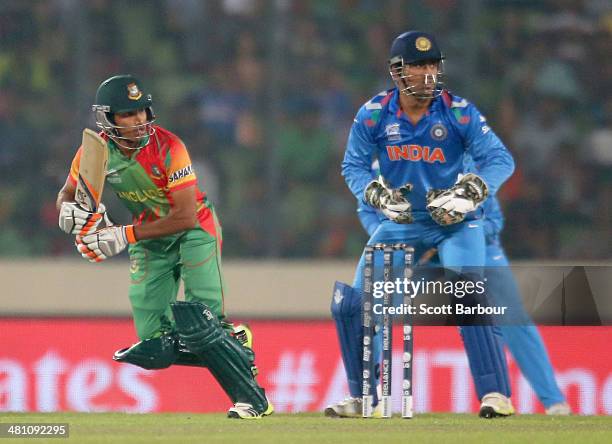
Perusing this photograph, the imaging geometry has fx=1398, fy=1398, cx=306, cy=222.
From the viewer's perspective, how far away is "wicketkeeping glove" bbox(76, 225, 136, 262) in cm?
587

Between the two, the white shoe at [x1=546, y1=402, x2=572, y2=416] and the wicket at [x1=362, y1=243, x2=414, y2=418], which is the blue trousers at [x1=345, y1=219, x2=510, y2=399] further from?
Result: the white shoe at [x1=546, y1=402, x2=572, y2=416]

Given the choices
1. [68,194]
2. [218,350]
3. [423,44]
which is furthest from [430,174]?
[68,194]

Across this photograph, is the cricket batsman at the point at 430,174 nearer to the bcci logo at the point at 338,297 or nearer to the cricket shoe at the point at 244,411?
the bcci logo at the point at 338,297

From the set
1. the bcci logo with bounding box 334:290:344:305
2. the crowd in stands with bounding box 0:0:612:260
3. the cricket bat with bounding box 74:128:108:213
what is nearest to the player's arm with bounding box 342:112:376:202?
the bcci logo with bounding box 334:290:344:305

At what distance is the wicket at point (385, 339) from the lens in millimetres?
5512

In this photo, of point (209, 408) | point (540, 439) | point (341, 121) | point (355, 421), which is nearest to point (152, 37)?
point (341, 121)

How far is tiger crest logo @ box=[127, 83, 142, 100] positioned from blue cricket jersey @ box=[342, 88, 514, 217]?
973 millimetres

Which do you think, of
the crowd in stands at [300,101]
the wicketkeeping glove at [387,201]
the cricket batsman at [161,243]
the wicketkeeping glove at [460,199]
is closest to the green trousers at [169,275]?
the cricket batsman at [161,243]

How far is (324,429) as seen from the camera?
5359 millimetres

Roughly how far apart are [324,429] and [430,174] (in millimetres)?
1329

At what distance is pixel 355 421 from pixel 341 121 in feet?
11.3

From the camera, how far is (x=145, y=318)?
20.4 feet

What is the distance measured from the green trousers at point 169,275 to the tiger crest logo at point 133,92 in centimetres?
65

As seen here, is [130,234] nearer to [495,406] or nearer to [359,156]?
[359,156]
